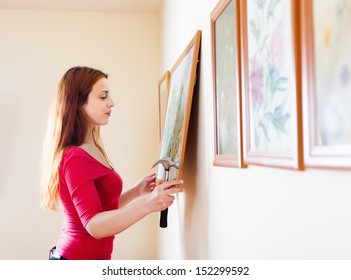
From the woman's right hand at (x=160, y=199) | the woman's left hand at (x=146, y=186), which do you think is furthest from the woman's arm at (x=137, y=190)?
the woman's right hand at (x=160, y=199)

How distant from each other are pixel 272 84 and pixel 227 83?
35 cm

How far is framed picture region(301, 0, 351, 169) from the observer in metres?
0.59

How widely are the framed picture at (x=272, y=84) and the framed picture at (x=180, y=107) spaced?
1.74ft

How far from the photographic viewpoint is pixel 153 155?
3279 millimetres

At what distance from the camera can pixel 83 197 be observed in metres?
1.52

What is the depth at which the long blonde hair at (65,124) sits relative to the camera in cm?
170

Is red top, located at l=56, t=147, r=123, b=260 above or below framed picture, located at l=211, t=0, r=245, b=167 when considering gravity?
below

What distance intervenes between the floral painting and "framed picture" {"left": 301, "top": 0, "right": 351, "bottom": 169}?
0.14 feet

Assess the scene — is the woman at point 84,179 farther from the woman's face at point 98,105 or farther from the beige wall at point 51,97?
the beige wall at point 51,97

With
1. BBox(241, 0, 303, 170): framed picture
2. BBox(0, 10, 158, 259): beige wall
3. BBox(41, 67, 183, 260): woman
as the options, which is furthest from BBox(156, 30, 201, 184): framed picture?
BBox(0, 10, 158, 259): beige wall

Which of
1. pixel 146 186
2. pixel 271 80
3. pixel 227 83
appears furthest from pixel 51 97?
pixel 271 80

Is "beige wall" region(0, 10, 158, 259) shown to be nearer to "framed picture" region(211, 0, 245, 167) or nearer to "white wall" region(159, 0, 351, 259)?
"white wall" region(159, 0, 351, 259)

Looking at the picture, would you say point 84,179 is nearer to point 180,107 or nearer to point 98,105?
point 98,105

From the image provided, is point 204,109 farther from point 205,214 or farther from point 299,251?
point 299,251
